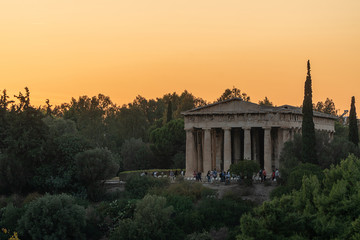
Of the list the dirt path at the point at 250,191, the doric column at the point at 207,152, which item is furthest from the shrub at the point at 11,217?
the doric column at the point at 207,152

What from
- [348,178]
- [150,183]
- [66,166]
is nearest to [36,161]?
[66,166]

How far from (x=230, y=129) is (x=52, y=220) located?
24835 mm

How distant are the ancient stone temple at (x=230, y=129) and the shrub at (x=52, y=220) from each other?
71.7 feet

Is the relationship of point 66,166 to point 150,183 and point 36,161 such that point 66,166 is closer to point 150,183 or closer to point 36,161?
point 36,161

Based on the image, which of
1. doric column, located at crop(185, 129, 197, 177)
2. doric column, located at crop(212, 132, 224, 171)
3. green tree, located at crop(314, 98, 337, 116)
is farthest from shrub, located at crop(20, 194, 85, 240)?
green tree, located at crop(314, 98, 337, 116)

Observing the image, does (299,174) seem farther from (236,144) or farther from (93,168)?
(236,144)

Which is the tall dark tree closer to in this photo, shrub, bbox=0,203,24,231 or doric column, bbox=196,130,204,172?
doric column, bbox=196,130,204,172

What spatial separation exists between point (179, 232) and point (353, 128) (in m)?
31.1

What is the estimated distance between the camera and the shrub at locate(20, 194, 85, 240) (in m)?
44.5

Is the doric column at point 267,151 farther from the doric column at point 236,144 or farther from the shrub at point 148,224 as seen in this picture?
the shrub at point 148,224

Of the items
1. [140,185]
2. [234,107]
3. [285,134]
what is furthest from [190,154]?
[140,185]

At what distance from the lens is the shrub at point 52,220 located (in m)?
44.5

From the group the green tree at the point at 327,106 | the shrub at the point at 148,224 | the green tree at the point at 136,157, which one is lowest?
the shrub at the point at 148,224

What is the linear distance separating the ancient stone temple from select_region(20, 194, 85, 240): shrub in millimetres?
21839
